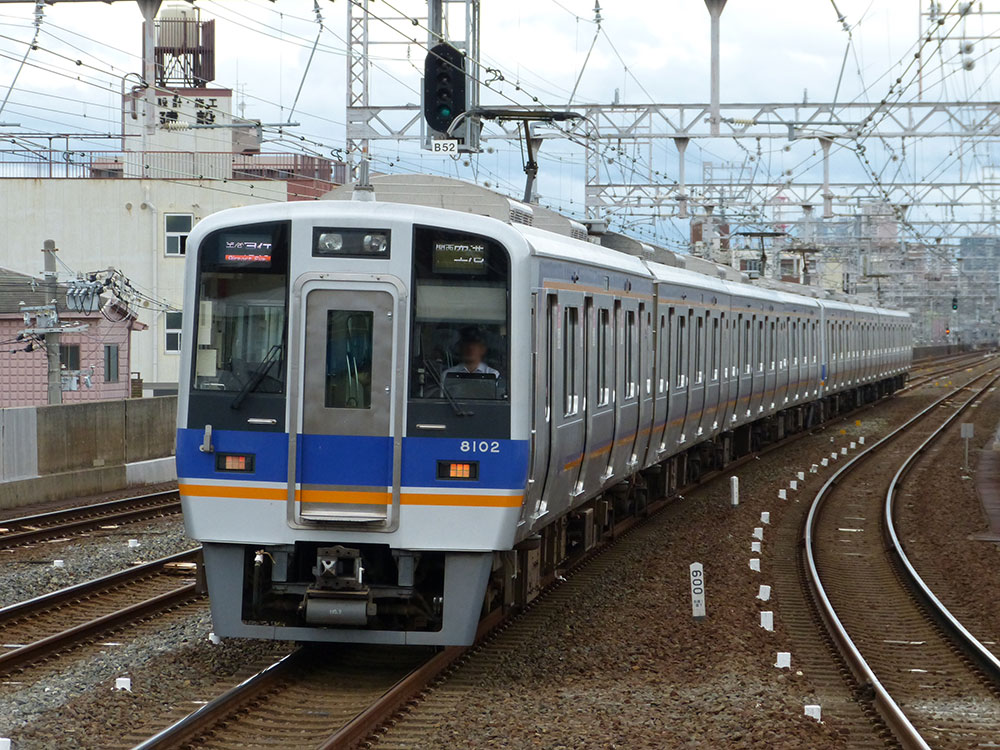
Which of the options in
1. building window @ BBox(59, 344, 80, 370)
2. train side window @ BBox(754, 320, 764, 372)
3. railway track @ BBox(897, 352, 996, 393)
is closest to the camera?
train side window @ BBox(754, 320, 764, 372)

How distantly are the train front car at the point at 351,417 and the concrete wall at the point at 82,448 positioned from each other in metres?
10.3

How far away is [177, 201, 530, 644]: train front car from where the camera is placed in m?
8.62

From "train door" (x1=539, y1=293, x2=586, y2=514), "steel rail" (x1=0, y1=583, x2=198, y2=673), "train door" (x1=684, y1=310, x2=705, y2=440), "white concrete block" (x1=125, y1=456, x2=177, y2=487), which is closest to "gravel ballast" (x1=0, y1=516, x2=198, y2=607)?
"steel rail" (x1=0, y1=583, x2=198, y2=673)

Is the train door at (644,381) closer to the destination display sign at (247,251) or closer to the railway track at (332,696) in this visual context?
the railway track at (332,696)

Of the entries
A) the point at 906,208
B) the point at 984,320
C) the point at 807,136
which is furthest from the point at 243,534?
the point at 984,320

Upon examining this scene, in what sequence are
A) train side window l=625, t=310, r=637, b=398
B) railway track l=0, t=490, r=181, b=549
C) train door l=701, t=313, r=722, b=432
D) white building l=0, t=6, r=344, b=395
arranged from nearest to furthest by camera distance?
train side window l=625, t=310, r=637, b=398, railway track l=0, t=490, r=181, b=549, train door l=701, t=313, r=722, b=432, white building l=0, t=6, r=344, b=395

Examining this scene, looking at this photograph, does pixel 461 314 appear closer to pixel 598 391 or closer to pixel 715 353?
pixel 598 391

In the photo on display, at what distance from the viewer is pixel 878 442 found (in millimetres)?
30250

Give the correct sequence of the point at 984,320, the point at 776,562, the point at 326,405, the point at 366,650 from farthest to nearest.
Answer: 1. the point at 984,320
2. the point at 776,562
3. the point at 366,650
4. the point at 326,405

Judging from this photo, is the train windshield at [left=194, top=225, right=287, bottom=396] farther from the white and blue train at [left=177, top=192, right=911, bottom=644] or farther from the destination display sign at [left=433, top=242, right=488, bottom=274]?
the destination display sign at [left=433, top=242, right=488, bottom=274]

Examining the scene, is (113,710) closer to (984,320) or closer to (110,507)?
(110,507)

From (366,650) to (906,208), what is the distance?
3569 centimetres

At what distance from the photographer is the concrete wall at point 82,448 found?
733 inches

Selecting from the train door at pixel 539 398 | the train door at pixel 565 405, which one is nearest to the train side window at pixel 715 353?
the train door at pixel 565 405
